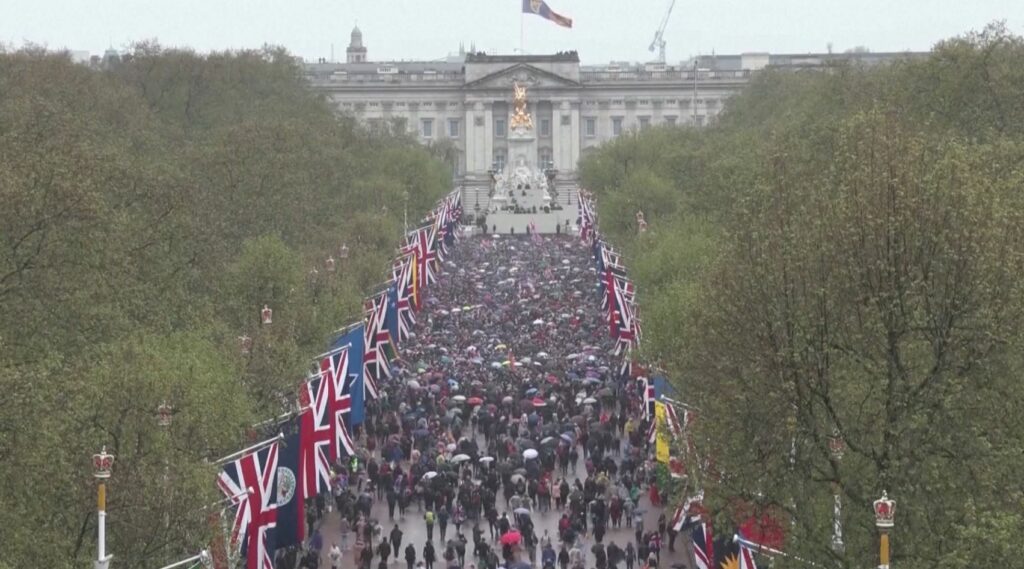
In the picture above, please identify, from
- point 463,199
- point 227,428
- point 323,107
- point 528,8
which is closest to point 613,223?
point 323,107

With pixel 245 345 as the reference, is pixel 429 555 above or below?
below

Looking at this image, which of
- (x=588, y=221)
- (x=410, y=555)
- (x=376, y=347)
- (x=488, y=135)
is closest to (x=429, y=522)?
(x=410, y=555)

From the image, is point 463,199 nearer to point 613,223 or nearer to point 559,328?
point 613,223

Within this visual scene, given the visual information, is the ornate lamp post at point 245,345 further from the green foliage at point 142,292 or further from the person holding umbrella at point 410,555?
the person holding umbrella at point 410,555

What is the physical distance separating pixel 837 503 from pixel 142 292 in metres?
21.6

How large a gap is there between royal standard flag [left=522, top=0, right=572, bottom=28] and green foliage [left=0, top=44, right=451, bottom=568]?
251 ft

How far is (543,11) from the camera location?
169875mm

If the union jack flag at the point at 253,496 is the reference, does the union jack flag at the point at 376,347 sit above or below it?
below

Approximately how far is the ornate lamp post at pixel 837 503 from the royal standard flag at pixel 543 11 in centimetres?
14135

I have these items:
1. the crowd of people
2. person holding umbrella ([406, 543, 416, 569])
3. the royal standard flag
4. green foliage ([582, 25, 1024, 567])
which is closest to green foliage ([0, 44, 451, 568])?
the crowd of people

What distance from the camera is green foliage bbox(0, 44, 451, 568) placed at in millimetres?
27875

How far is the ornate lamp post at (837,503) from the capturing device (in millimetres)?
27188

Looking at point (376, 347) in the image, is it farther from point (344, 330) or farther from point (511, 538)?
point (511, 538)

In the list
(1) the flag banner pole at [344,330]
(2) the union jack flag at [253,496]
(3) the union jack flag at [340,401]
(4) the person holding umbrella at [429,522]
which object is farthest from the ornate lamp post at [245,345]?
(1) the flag banner pole at [344,330]
